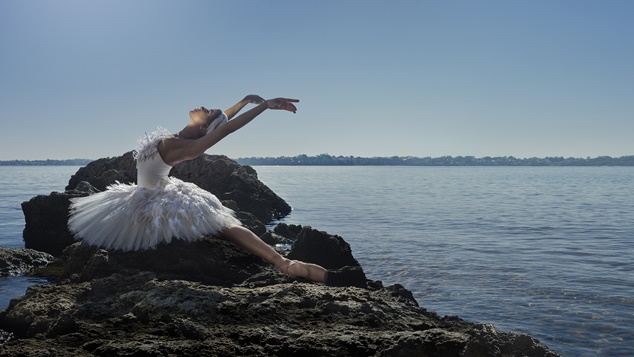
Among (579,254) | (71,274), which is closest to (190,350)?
(71,274)

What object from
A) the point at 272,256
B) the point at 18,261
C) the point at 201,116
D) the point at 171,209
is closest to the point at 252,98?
the point at 201,116

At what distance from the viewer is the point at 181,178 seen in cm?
2233

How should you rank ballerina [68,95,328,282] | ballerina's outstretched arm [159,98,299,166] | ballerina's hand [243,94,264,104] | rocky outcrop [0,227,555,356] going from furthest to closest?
ballerina's hand [243,94,264,104], ballerina [68,95,328,282], ballerina's outstretched arm [159,98,299,166], rocky outcrop [0,227,555,356]

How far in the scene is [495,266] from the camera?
1441cm

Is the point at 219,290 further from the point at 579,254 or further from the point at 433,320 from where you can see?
the point at 579,254

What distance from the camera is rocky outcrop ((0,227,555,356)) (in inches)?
172

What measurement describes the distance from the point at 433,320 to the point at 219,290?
219 centimetres

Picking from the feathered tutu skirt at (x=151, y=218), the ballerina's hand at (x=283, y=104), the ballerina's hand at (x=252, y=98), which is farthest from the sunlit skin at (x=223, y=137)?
the ballerina's hand at (x=252, y=98)

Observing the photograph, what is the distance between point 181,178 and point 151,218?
51.1ft

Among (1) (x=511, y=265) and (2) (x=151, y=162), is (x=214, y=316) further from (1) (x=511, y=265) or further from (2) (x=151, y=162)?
(1) (x=511, y=265)

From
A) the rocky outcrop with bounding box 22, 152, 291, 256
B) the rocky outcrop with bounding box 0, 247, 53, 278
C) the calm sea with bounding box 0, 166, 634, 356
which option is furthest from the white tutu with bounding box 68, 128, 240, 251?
the rocky outcrop with bounding box 22, 152, 291, 256

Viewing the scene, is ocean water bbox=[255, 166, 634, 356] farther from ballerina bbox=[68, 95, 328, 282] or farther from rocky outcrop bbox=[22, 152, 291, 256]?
ballerina bbox=[68, 95, 328, 282]

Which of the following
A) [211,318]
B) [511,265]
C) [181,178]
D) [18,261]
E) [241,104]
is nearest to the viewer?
[211,318]

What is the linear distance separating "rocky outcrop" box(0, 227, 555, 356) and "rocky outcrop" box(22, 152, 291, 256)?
327 inches
